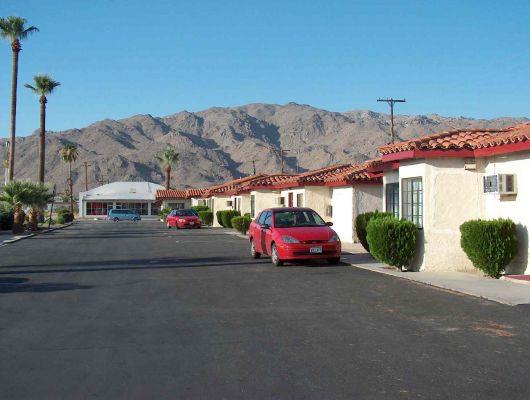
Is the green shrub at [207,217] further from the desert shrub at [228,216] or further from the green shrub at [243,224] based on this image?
the green shrub at [243,224]

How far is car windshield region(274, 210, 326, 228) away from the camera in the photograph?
18.6 m

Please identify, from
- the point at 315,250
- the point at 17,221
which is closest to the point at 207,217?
the point at 17,221

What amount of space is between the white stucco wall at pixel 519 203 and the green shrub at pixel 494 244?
202 mm

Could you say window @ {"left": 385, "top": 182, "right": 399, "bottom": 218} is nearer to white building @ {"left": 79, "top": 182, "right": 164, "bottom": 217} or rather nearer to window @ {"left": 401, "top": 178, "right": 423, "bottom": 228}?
window @ {"left": 401, "top": 178, "right": 423, "bottom": 228}

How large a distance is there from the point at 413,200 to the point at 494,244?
2.93m

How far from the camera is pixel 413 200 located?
16453mm

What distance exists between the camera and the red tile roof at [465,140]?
46.2ft

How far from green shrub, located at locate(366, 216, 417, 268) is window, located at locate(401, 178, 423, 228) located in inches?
16.4

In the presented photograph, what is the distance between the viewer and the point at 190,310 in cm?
1047

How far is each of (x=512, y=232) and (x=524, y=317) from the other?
4.80 m

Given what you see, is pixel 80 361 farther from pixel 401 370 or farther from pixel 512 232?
pixel 512 232

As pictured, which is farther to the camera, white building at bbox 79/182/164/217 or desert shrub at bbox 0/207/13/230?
white building at bbox 79/182/164/217

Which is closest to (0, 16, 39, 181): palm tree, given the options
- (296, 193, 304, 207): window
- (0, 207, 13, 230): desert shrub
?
(0, 207, 13, 230): desert shrub

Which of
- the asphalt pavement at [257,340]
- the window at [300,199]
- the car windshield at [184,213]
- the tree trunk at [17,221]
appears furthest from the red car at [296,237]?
the car windshield at [184,213]
